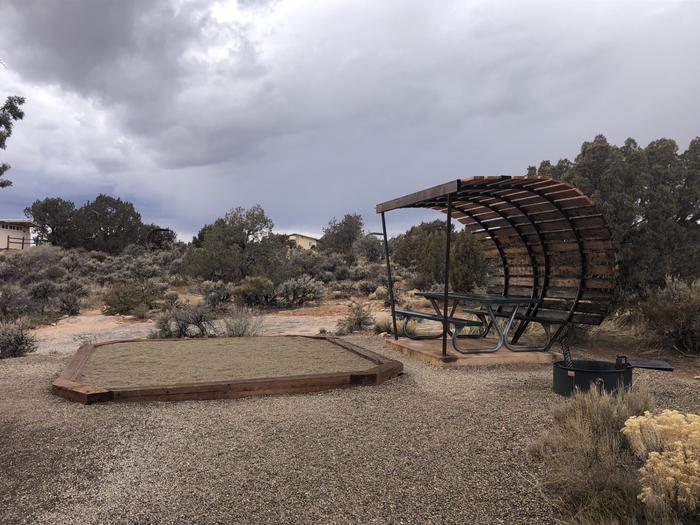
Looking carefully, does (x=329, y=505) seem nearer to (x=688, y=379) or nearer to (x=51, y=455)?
(x=51, y=455)

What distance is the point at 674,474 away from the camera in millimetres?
2594

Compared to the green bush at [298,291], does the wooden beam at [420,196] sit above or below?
above

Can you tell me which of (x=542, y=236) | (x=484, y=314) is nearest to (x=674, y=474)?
(x=484, y=314)

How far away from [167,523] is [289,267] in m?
20.4

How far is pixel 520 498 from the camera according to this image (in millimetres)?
2986

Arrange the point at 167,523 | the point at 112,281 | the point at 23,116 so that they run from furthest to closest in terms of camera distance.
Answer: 1. the point at 112,281
2. the point at 23,116
3. the point at 167,523

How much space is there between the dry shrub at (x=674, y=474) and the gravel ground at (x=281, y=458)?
1.82 ft

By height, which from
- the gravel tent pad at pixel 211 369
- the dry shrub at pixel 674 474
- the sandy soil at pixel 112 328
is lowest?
the sandy soil at pixel 112 328

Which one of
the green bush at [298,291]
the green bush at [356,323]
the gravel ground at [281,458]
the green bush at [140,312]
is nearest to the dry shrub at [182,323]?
the green bush at [356,323]

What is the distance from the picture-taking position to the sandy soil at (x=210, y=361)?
19.5ft

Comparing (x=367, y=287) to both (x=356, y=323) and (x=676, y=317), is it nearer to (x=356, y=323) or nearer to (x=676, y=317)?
(x=356, y=323)

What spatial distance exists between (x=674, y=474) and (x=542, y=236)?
260 inches

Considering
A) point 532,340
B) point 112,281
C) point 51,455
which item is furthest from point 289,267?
point 51,455

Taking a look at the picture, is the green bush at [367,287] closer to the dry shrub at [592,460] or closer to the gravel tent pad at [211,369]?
the gravel tent pad at [211,369]
